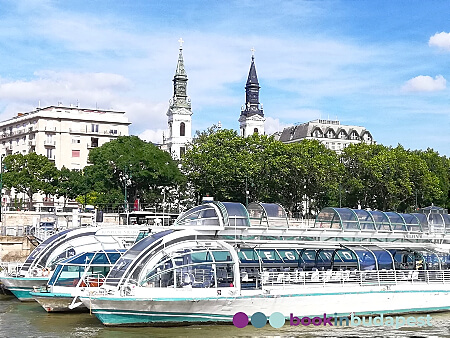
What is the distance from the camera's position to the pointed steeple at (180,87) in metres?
156

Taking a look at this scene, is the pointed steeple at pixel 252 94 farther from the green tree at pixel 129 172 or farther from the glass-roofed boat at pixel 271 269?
the glass-roofed boat at pixel 271 269

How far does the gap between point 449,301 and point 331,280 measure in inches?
300

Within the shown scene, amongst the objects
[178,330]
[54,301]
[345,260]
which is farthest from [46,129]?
[178,330]

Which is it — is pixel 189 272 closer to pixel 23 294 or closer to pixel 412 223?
pixel 23 294

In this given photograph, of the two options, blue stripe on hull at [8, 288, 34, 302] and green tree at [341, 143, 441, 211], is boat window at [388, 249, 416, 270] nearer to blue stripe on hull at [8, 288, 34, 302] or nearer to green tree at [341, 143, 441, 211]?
blue stripe on hull at [8, 288, 34, 302]

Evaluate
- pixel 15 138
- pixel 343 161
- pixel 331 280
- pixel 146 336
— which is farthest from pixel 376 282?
pixel 15 138

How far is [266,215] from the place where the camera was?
→ 35.9 metres

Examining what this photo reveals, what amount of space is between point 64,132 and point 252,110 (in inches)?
2742

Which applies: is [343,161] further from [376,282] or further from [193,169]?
Answer: [376,282]

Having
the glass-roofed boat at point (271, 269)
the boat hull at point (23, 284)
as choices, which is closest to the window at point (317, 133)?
the glass-roofed boat at point (271, 269)

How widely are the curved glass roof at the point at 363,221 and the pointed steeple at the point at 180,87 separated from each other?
11841cm

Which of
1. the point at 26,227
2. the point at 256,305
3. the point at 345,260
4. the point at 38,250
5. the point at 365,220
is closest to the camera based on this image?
the point at 256,305

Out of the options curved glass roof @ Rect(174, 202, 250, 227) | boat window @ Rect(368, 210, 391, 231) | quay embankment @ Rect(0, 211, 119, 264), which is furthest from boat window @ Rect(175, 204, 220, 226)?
quay embankment @ Rect(0, 211, 119, 264)

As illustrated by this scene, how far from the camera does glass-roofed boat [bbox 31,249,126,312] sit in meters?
35.3
